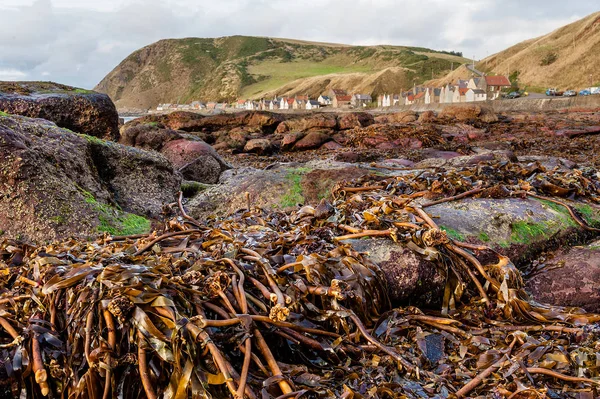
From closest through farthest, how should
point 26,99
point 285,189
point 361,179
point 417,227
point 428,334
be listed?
point 428,334 < point 417,227 < point 361,179 < point 285,189 < point 26,99

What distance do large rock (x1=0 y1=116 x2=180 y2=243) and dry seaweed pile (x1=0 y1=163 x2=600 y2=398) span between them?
962 mm

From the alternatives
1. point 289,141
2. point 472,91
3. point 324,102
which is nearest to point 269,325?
point 289,141

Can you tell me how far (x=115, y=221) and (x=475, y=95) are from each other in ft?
231

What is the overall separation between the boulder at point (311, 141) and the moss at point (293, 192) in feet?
34.1

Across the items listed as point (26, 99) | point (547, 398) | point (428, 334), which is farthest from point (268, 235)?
point (26, 99)

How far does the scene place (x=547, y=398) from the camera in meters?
1.95

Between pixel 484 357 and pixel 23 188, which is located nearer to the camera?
pixel 484 357

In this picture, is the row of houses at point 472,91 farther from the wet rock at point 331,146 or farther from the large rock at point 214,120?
the wet rock at point 331,146

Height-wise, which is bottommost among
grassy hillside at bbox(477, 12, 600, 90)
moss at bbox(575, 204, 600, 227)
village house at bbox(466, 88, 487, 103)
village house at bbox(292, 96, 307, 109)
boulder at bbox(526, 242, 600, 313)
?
boulder at bbox(526, 242, 600, 313)

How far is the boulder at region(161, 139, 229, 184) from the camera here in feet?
29.1

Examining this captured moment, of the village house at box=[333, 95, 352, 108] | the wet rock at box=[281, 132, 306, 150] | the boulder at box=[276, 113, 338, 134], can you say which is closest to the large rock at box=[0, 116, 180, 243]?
the wet rock at box=[281, 132, 306, 150]

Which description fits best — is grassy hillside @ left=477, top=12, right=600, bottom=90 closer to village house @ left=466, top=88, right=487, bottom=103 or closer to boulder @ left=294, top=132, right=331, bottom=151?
village house @ left=466, top=88, right=487, bottom=103

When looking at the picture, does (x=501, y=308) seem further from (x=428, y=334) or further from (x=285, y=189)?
(x=285, y=189)

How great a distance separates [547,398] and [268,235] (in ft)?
6.25
